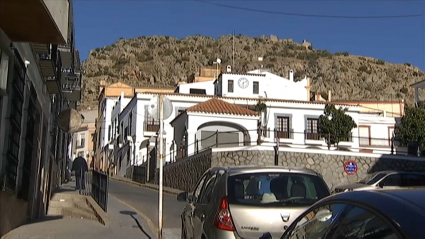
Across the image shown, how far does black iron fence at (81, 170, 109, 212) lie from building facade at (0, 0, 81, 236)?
5.11 ft

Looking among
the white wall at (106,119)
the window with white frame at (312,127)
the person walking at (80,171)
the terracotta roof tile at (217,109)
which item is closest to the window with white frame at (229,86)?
the window with white frame at (312,127)

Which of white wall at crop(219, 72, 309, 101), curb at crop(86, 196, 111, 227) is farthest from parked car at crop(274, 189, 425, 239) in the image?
white wall at crop(219, 72, 309, 101)

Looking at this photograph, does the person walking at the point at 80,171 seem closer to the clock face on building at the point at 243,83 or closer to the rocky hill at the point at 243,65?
the clock face on building at the point at 243,83

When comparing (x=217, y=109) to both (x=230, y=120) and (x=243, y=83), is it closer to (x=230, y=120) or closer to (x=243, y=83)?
(x=230, y=120)

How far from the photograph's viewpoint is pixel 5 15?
7.03 m

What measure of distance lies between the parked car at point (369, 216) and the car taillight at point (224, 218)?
1.89 m

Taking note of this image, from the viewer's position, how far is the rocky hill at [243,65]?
3548 inches

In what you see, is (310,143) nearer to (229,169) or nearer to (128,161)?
(128,161)

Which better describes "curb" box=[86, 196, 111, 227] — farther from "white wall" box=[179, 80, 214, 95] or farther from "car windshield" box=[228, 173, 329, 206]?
"white wall" box=[179, 80, 214, 95]

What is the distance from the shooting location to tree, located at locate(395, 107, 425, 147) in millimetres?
39188

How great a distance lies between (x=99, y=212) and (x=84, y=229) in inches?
58.3

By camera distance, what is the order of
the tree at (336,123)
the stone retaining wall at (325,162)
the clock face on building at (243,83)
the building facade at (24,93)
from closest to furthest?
the building facade at (24,93)
the stone retaining wall at (325,162)
the tree at (336,123)
the clock face on building at (243,83)

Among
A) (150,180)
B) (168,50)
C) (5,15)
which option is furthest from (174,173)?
(168,50)

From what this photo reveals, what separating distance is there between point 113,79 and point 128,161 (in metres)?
51.0
